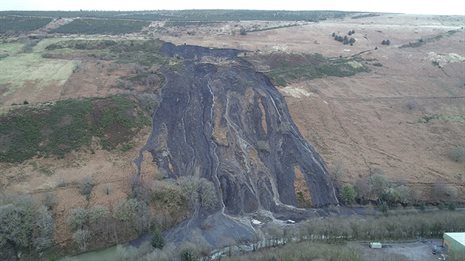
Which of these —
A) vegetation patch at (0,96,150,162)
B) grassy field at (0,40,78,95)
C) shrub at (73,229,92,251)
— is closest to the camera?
shrub at (73,229,92,251)

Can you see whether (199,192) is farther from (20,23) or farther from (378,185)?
(20,23)

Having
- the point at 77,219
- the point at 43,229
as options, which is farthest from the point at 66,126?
the point at 43,229

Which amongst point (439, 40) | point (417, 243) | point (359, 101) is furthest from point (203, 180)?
point (439, 40)

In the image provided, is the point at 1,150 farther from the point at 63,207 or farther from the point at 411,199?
the point at 411,199

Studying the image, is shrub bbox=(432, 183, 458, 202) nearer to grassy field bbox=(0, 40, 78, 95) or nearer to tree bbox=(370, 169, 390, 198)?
tree bbox=(370, 169, 390, 198)

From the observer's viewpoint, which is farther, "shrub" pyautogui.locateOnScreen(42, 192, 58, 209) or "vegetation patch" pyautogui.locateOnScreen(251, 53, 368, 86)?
"vegetation patch" pyautogui.locateOnScreen(251, 53, 368, 86)

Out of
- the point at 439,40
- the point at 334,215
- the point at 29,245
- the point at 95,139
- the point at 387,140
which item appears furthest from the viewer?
the point at 439,40

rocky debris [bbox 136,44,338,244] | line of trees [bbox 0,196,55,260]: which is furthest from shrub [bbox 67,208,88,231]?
rocky debris [bbox 136,44,338,244]

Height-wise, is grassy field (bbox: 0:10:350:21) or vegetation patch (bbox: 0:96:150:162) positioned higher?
grassy field (bbox: 0:10:350:21)
